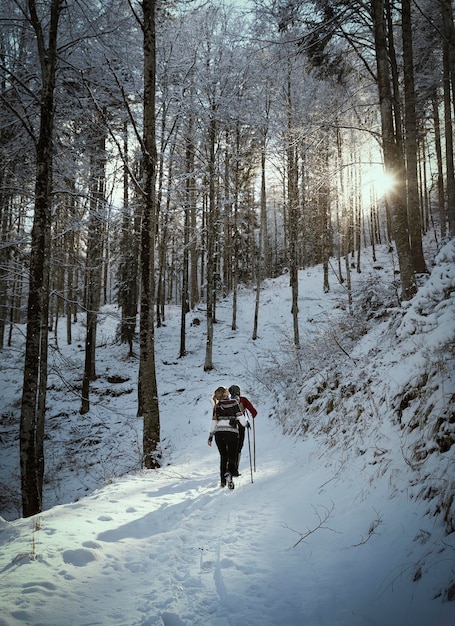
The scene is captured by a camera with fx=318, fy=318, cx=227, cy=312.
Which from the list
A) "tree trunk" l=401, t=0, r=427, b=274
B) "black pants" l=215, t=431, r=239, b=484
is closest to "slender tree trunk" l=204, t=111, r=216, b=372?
"tree trunk" l=401, t=0, r=427, b=274

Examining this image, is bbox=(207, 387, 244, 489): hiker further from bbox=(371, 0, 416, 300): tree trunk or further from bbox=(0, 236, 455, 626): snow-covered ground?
bbox=(371, 0, 416, 300): tree trunk

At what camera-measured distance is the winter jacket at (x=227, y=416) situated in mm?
5859

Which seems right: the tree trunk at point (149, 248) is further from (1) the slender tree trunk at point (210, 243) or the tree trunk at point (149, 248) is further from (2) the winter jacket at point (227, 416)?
(1) the slender tree trunk at point (210, 243)

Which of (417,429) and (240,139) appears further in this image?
(240,139)

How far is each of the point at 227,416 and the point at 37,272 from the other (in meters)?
4.64

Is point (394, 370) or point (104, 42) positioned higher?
point (104, 42)

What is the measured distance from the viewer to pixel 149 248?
6.83m

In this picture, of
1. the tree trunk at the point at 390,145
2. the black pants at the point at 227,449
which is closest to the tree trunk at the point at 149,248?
the black pants at the point at 227,449

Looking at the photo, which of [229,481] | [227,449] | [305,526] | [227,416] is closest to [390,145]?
[227,416]

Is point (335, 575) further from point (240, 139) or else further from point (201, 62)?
point (240, 139)

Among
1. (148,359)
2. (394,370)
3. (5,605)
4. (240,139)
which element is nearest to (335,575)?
(5,605)

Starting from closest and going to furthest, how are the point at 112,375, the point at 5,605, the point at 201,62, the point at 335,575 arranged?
1. the point at 5,605
2. the point at 335,575
3. the point at 201,62
4. the point at 112,375

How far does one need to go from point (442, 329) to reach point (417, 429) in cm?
116

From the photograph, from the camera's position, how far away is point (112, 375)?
54.6 feet
